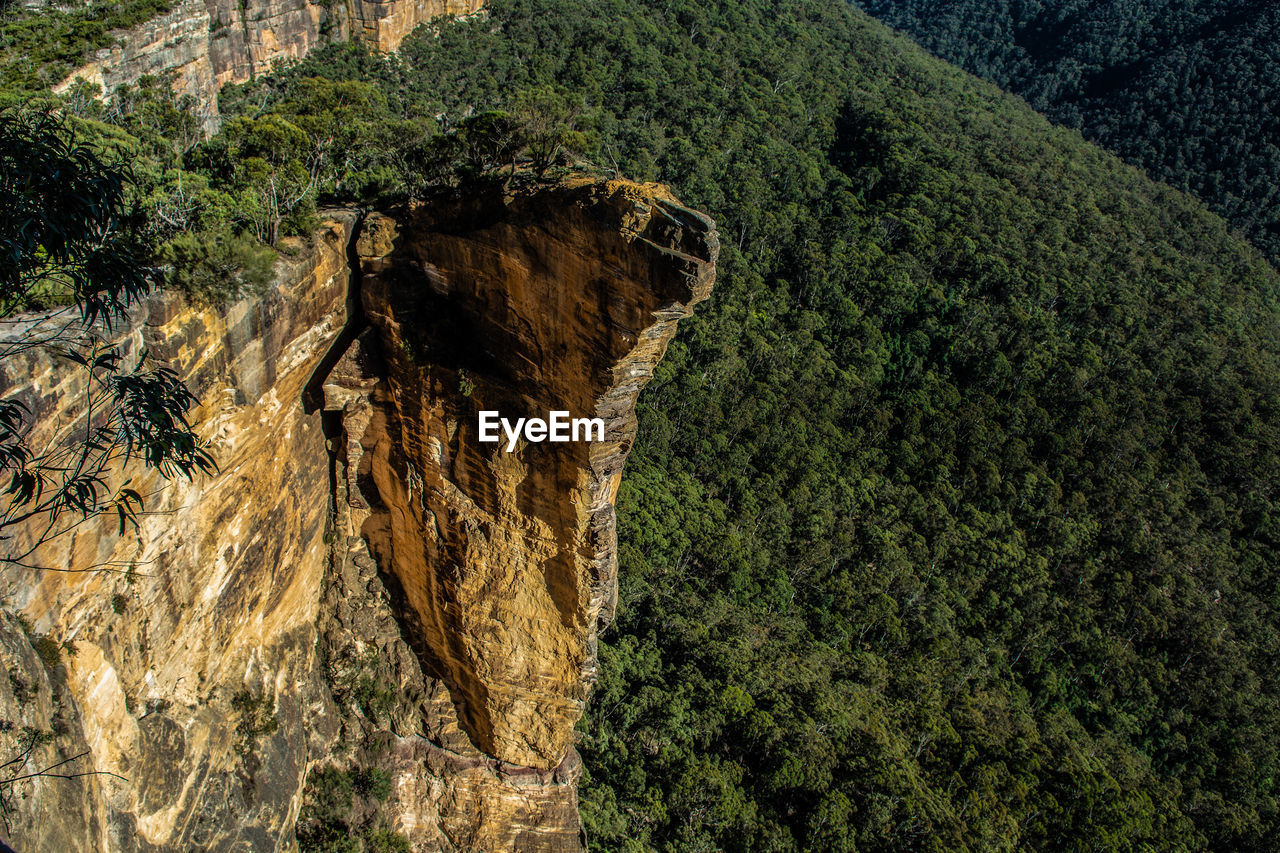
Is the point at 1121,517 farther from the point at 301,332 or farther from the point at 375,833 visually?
the point at 301,332

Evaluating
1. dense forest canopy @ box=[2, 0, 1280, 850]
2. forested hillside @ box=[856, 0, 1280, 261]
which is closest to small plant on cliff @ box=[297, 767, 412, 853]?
dense forest canopy @ box=[2, 0, 1280, 850]

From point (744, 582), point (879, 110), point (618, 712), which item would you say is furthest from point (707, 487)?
point (879, 110)

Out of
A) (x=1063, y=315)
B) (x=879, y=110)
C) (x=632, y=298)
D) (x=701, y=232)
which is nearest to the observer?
(x=701, y=232)

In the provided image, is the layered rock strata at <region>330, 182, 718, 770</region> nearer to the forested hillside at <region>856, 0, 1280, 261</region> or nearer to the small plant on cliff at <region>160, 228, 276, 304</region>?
the small plant on cliff at <region>160, 228, 276, 304</region>

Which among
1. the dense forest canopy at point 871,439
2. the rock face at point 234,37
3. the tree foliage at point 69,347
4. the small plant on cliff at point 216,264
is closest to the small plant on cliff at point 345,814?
the dense forest canopy at point 871,439

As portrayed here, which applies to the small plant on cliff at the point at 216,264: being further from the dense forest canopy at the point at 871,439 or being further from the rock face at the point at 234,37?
the rock face at the point at 234,37

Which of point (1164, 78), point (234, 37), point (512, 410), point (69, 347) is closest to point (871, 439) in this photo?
point (512, 410)
